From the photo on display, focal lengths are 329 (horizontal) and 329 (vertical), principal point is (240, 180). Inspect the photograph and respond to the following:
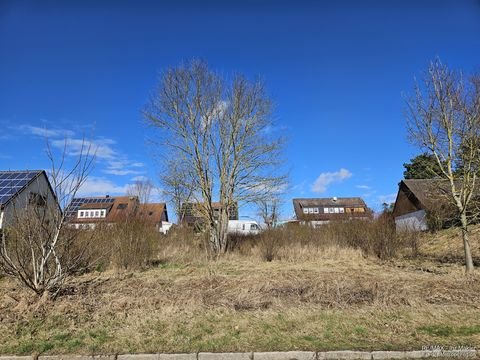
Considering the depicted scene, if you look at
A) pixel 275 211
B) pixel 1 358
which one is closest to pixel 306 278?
pixel 1 358

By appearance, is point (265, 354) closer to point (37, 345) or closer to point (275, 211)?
point (37, 345)

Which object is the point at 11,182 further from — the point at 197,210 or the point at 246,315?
the point at 246,315

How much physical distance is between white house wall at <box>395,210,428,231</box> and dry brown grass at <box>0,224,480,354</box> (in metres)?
6.43

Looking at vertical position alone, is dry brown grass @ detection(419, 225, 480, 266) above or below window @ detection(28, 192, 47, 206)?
below

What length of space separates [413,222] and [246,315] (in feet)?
42.3

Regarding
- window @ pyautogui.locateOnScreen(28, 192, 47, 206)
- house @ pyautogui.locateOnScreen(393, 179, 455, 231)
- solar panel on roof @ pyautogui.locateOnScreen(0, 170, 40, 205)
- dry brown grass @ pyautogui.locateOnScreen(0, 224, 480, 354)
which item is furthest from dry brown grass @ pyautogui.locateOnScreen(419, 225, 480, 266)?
solar panel on roof @ pyautogui.locateOnScreen(0, 170, 40, 205)

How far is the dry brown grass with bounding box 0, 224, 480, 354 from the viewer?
4.74 meters

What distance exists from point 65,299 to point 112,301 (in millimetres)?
1060

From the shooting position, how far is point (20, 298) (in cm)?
669

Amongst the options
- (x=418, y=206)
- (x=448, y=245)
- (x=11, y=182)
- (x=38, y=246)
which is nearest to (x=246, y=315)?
(x=38, y=246)

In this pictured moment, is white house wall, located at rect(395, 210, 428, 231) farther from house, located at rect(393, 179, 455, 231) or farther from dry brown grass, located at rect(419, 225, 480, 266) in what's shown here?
dry brown grass, located at rect(419, 225, 480, 266)

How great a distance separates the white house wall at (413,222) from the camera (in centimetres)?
1466

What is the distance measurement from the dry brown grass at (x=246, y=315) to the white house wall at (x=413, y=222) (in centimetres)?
643

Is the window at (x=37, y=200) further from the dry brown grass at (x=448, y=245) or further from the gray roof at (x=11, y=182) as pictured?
the gray roof at (x=11, y=182)
